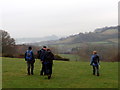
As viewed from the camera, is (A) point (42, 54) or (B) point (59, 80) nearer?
(B) point (59, 80)

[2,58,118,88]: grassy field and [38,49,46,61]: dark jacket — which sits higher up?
[38,49,46,61]: dark jacket

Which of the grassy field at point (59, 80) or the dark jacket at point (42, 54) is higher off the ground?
the dark jacket at point (42, 54)

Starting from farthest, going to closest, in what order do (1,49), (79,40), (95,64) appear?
1. (79,40)
2. (1,49)
3. (95,64)

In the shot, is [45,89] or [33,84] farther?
[33,84]

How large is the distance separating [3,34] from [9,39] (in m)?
2.61

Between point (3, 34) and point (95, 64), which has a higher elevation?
point (3, 34)

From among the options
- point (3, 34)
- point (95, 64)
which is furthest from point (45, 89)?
point (3, 34)

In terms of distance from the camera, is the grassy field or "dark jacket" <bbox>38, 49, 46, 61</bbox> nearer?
the grassy field

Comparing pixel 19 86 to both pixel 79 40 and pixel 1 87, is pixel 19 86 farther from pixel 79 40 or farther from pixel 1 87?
pixel 79 40

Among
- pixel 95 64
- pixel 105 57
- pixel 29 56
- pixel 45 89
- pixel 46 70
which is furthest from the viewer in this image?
pixel 105 57

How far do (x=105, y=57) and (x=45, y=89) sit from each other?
3106 inches

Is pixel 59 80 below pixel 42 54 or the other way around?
below

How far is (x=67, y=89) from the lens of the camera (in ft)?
50.4

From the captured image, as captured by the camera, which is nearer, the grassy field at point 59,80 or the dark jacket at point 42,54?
the grassy field at point 59,80
